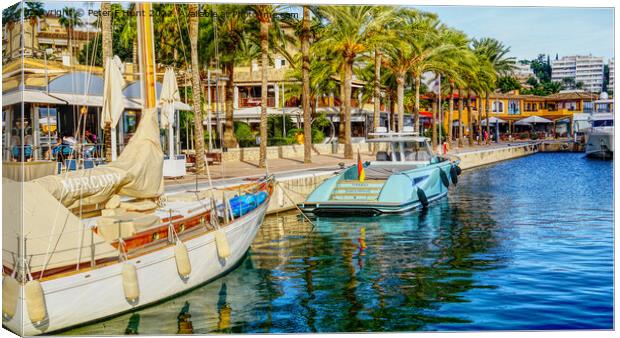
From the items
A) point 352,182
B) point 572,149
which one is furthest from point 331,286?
point 572,149

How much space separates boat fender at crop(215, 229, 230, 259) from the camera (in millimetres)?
16578

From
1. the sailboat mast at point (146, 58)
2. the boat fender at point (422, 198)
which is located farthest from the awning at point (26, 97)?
the boat fender at point (422, 198)

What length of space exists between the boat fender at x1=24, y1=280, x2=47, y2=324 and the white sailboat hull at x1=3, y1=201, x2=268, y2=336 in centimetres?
10

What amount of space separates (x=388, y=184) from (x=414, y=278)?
1011 centimetres

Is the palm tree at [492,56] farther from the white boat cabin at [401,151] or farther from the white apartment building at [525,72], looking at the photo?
the white boat cabin at [401,151]

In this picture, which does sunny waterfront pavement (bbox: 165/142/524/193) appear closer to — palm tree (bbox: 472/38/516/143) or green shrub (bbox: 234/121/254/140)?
green shrub (bbox: 234/121/254/140)

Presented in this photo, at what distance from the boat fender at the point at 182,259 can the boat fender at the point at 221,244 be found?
1.32m

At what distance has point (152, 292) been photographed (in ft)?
47.6

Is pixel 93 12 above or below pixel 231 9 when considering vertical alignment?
below

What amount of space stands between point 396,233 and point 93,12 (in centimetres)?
1155

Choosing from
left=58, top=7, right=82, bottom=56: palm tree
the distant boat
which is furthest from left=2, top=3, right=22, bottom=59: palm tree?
the distant boat

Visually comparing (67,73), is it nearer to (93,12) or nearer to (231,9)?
(93,12)

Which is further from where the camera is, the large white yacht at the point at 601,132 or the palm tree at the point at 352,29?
the large white yacht at the point at 601,132

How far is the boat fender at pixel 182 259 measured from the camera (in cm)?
1504
